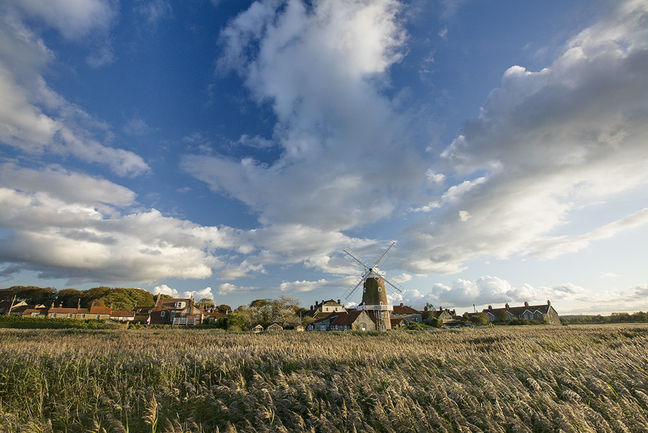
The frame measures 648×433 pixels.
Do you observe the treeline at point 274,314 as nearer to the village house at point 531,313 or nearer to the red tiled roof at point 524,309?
the village house at point 531,313

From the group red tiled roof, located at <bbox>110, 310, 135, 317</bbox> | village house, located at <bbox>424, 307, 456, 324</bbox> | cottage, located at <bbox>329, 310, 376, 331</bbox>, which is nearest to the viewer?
cottage, located at <bbox>329, 310, 376, 331</bbox>

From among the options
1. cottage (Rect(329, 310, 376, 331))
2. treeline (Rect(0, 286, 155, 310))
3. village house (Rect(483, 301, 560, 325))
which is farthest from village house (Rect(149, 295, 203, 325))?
village house (Rect(483, 301, 560, 325))

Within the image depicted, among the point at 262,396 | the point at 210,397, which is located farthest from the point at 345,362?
the point at 210,397

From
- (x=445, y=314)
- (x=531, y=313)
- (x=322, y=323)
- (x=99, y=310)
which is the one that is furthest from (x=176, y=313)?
(x=531, y=313)

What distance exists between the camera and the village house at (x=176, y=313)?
8369cm

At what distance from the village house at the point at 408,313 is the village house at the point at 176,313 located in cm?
6409

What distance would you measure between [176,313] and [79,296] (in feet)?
184

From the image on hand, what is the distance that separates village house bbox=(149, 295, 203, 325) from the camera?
83688mm

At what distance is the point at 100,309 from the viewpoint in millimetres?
93312

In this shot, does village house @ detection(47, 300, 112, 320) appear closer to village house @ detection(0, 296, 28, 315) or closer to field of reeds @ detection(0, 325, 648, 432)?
village house @ detection(0, 296, 28, 315)

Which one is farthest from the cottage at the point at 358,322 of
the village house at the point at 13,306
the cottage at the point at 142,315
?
the village house at the point at 13,306

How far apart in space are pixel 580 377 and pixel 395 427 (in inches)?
174

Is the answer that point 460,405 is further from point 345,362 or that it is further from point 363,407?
point 345,362

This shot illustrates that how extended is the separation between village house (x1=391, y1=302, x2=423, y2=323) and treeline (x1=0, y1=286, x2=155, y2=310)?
98149 millimetres
